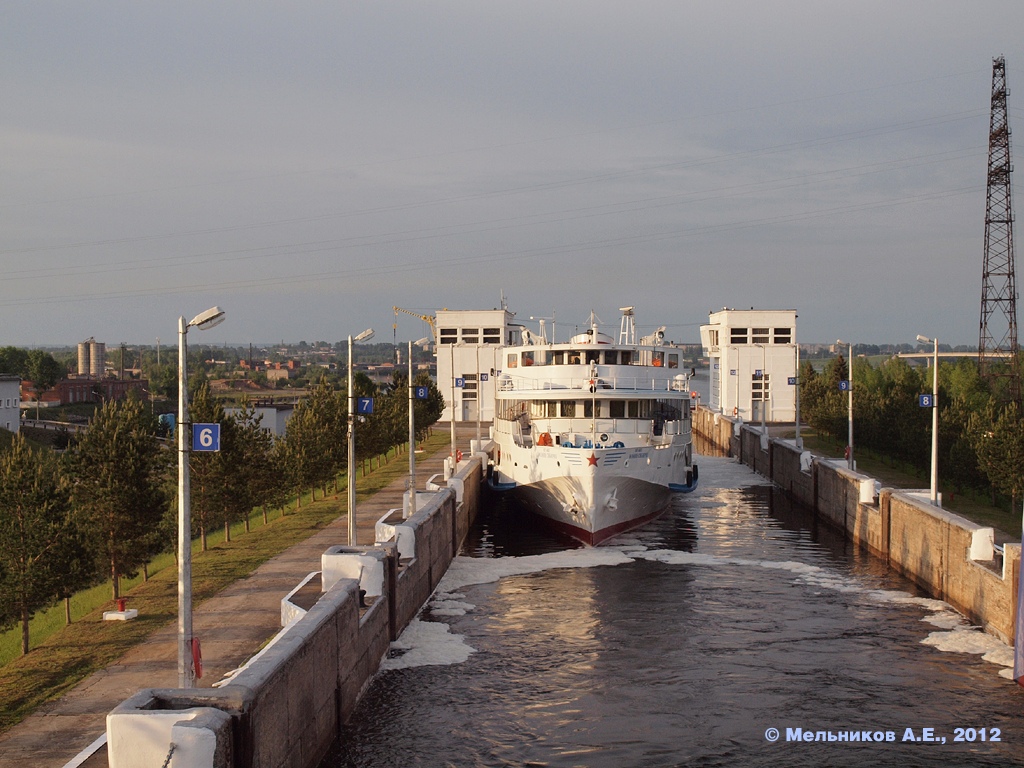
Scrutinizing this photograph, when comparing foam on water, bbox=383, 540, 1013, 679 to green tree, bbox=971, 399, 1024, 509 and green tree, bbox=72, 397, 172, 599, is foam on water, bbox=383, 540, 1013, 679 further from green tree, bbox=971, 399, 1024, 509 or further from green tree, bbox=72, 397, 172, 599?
green tree, bbox=971, 399, 1024, 509

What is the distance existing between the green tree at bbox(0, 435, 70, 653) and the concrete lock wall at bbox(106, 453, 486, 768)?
7962mm

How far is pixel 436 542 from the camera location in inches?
1368

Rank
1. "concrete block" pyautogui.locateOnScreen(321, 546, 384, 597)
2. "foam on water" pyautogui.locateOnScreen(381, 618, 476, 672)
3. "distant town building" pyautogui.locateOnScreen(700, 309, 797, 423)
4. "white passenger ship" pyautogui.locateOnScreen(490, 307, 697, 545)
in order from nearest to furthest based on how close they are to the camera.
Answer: "concrete block" pyautogui.locateOnScreen(321, 546, 384, 597), "foam on water" pyautogui.locateOnScreen(381, 618, 476, 672), "white passenger ship" pyautogui.locateOnScreen(490, 307, 697, 545), "distant town building" pyautogui.locateOnScreen(700, 309, 797, 423)

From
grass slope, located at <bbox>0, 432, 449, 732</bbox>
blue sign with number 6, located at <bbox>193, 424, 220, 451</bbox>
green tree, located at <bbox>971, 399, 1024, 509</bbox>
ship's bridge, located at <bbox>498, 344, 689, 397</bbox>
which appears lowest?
grass slope, located at <bbox>0, 432, 449, 732</bbox>

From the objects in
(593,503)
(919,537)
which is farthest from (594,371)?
(919,537)

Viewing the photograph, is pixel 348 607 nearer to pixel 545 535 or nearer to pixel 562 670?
pixel 562 670

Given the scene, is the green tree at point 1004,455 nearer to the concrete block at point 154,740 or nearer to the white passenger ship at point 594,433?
the white passenger ship at point 594,433

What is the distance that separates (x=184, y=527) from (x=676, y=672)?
43.1 feet

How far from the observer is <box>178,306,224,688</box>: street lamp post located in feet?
52.0

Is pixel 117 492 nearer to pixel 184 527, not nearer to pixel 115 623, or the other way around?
pixel 115 623

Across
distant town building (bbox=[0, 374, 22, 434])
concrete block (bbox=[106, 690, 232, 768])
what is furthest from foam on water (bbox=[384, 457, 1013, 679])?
distant town building (bbox=[0, 374, 22, 434])

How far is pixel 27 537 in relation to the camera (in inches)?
1038

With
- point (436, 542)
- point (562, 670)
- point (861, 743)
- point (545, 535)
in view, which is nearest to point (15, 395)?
point (545, 535)

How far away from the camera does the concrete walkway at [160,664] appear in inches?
703
